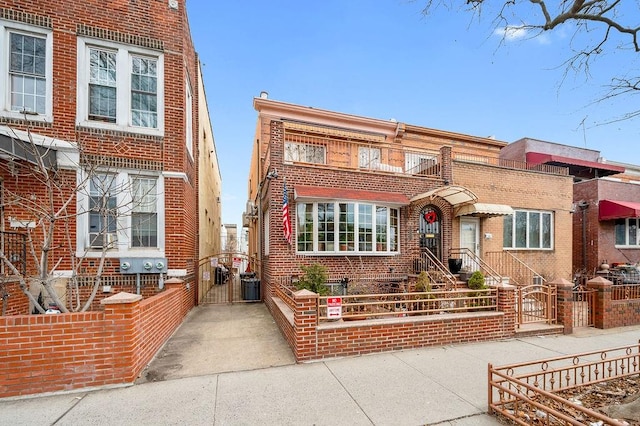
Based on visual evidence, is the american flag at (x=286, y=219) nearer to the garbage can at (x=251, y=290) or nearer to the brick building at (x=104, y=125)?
the garbage can at (x=251, y=290)

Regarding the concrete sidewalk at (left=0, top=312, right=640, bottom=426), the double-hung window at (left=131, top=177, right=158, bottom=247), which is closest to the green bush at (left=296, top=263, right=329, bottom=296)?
the concrete sidewalk at (left=0, top=312, right=640, bottom=426)

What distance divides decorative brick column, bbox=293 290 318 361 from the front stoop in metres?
4.82

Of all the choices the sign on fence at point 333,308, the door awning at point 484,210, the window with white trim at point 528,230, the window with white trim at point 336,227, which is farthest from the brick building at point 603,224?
the sign on fence at point 333,308

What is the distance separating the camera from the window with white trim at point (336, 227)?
30.0 feet

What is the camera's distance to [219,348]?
561 cm

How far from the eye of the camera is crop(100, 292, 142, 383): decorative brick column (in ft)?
13.5

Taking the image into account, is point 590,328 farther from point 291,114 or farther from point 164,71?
point 164,71

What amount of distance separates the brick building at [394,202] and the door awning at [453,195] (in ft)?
0.12

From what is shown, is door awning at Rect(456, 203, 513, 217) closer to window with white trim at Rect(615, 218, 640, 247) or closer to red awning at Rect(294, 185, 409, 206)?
red awning at Rect(294, 185, 409, 206)

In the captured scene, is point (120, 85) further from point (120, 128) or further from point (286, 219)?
point (286, 219)

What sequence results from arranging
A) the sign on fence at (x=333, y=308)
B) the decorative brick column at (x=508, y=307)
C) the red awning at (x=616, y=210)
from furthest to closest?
the red awning at (x=616, y=210)
the decorative brick column at (x=508, y=307)
the sign on fence at (x=333, y=308)

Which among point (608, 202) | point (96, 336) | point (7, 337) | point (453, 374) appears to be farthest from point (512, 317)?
point (608, 202)

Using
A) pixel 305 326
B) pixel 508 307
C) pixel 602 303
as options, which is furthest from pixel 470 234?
pixel 305 326

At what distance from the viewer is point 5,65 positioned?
259 inches
